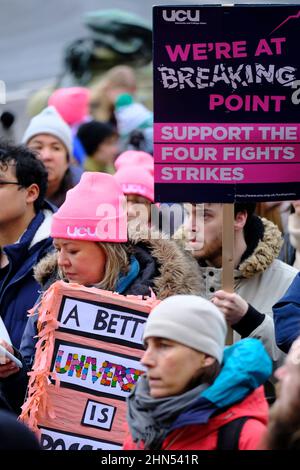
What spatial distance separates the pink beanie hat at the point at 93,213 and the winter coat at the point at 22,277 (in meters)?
0.65

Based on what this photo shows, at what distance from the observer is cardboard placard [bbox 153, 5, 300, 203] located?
204 inches

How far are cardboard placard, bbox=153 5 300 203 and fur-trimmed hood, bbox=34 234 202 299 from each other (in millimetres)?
346

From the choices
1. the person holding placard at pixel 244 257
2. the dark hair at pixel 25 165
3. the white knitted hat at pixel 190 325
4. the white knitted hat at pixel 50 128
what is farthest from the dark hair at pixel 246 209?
the white knitted hat at pixel 50 128

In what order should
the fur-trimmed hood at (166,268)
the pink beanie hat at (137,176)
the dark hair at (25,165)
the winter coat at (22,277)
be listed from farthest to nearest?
the pink beanie hat at (137,176), the dark hair at (25,165), the winter coat at (22,277), the fur-trimmed hood at (166,268)

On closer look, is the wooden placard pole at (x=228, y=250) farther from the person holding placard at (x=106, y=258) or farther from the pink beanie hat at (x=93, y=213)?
the pink beanie hat at (x=93, y=213)

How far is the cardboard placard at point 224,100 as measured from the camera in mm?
5188

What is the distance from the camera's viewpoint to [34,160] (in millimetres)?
6656

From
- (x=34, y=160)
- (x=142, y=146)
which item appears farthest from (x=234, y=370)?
(x=142, y=146)

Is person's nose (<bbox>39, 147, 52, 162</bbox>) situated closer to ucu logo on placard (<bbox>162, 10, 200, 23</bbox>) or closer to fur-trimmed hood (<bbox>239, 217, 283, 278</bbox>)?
fur-trimmed hood (<bbox>239, 217, 283, 278</bbox>)

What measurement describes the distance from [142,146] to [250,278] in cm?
379

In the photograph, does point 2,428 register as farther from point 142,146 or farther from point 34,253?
point 142,146

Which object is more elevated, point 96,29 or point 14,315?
point 96,29

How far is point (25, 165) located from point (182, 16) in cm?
171

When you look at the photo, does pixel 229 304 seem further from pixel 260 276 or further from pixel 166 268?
pixel 260 276
